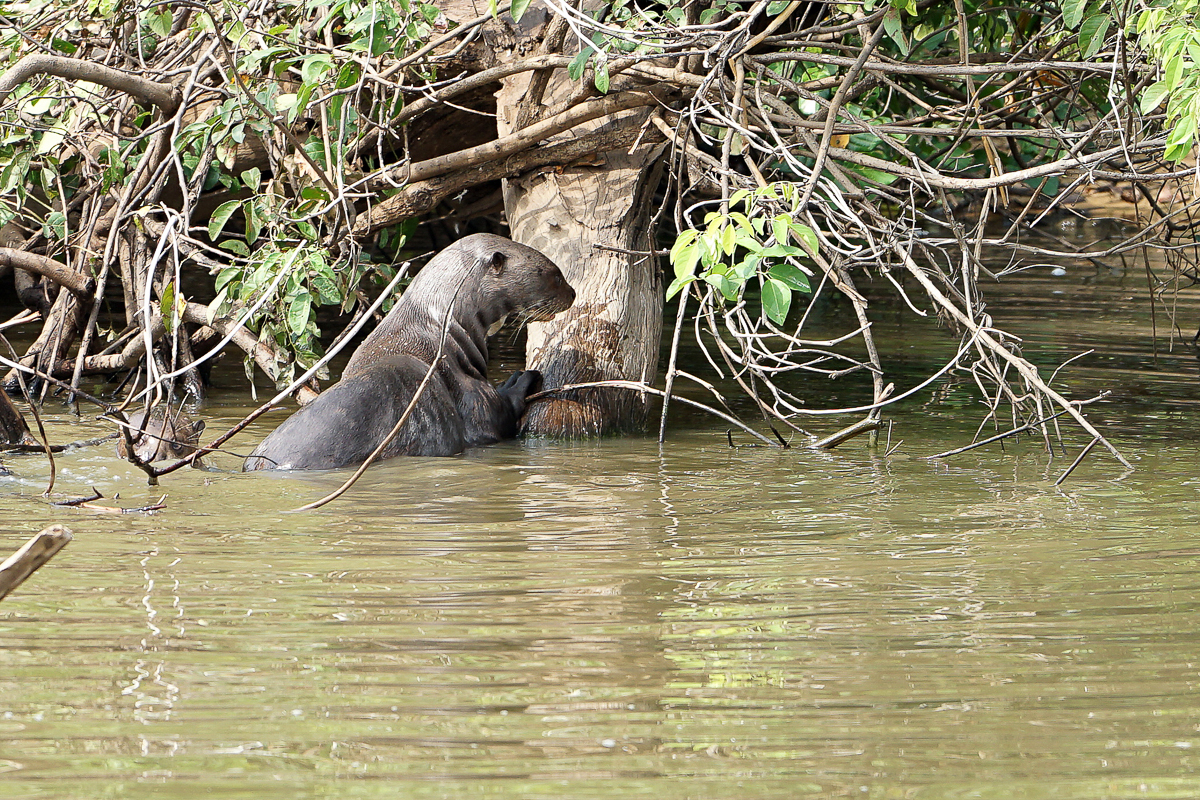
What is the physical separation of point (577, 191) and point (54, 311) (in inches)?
97.7

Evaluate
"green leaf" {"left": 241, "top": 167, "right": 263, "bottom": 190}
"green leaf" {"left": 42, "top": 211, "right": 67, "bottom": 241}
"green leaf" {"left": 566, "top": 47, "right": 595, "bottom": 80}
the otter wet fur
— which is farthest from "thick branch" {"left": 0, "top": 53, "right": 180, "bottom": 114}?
"green leaf" {"left": 566, "top": 47, "right": 595, "bottom": 80}

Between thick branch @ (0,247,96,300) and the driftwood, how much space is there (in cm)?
455

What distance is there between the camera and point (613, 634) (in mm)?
2789

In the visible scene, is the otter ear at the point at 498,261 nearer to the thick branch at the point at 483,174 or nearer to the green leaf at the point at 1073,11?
the thick branch at the point at 483,174

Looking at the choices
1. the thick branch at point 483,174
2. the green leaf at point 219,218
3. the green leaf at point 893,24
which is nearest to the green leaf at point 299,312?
the green leaf at point 219,218

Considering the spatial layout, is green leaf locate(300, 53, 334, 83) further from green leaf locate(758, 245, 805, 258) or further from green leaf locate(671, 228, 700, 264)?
green leaf locate(758, 245, 805, 258)

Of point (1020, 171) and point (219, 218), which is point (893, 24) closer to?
point (1020, 171)

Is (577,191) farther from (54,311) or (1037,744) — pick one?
(1037,744)

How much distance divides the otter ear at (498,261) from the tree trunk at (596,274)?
0.35 meters

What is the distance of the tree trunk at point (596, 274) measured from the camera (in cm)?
578

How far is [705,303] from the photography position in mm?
4738

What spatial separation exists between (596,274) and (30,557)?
4234mm

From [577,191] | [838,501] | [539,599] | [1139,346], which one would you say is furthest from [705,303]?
[1139,346]

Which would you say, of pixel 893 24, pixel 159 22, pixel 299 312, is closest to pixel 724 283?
pixel 893 24
